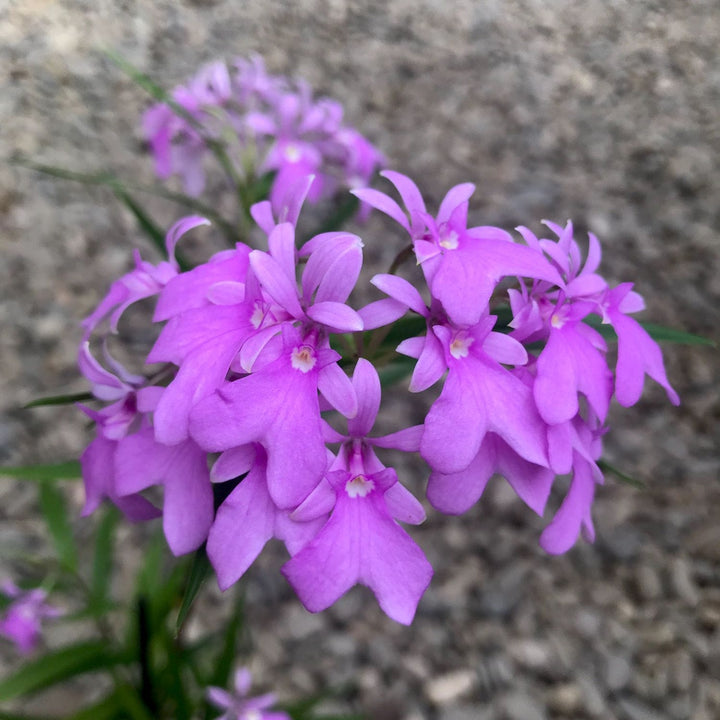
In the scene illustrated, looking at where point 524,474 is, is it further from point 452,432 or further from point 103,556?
point 103,556

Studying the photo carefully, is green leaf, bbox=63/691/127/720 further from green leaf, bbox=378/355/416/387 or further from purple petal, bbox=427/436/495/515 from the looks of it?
purple petal, bbox=427/436/495/515

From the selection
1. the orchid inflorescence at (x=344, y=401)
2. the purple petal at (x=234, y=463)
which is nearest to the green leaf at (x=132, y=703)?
the orchid inflorescence at (x=344, y=401)

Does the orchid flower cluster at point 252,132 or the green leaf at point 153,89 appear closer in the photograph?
the green leaf at point 153,89

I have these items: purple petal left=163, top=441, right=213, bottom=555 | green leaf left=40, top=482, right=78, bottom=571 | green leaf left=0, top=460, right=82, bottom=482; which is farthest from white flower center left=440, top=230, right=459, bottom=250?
green leaf left=40, top=482, right=78, bottom=571

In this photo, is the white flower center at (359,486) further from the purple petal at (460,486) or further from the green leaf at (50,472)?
the green leaf at (50,472)

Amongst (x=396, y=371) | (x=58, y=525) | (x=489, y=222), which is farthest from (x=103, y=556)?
(x=489, y=222)

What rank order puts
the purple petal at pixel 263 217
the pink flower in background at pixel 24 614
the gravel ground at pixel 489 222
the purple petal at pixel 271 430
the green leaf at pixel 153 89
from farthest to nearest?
the gravel ground at pixel 489 222, the pink flower in background at pixel 24 614, the green leaf at pixel 153 89, the purple petal at pixel 263 217, the purple petal at pixel 271 430

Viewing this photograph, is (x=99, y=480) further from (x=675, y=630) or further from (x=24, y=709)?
(x=675, y=630)
